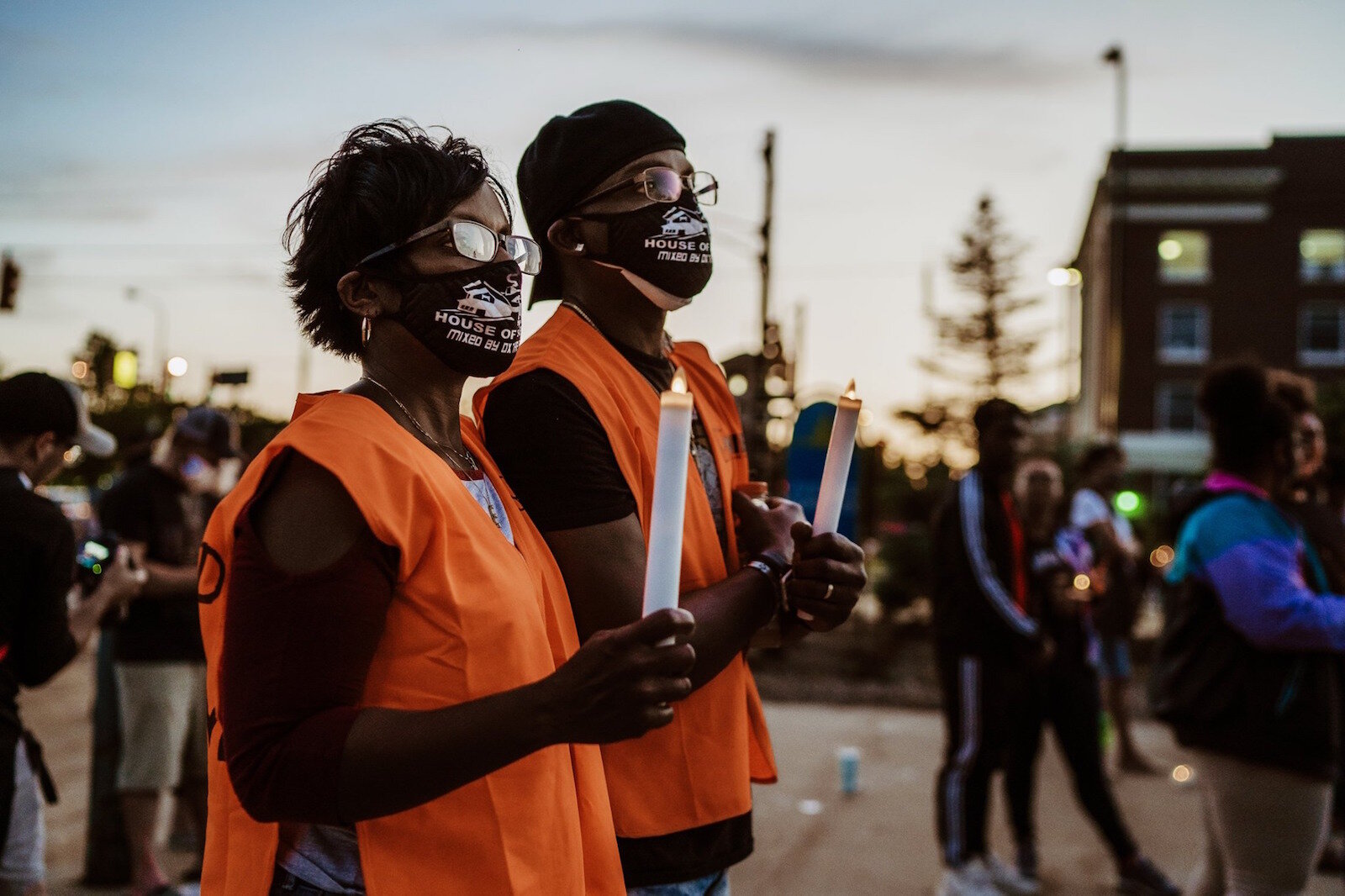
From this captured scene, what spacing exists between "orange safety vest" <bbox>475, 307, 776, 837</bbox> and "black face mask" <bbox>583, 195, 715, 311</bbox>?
0.14 metres

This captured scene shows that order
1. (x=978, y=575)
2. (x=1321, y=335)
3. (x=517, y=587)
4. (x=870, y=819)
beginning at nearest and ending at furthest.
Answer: (x=517, y=587)
(x=978, y=575)
(x=870, y=819)
(x=1321, y=335)

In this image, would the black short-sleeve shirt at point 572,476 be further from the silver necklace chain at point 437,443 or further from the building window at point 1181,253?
the building window at point 1181,253

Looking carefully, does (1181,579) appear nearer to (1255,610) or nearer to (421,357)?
(1255,610)

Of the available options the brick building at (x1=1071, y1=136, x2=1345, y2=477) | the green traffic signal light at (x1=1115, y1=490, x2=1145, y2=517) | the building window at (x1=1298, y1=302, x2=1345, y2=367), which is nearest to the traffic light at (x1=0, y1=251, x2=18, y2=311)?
the green traffic signal light at (x1=1115, y1=490, x2=1145, y2=517)

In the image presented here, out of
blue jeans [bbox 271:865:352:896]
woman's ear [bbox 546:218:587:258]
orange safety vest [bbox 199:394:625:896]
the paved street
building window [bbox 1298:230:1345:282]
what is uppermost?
building window [bbox 1298:230:1345:282]

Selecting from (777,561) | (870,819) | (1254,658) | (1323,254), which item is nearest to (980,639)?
(1254,658)

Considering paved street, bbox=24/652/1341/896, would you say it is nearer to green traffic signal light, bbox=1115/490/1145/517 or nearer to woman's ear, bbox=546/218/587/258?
green traffic signal light, bbox=1115/490/1145/517

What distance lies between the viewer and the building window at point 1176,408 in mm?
41656

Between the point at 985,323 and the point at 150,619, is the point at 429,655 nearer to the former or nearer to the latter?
the point at 150,619

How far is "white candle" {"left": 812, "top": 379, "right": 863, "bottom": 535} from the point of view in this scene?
1446 millimetres

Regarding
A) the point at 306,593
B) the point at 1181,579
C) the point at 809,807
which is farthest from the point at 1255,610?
the point at 809,807

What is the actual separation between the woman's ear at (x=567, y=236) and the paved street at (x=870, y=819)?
417cm

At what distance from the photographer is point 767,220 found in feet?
51.9

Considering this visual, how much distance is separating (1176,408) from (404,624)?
146 feet
